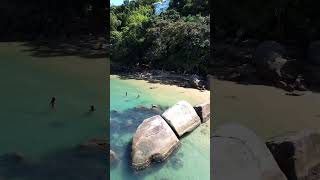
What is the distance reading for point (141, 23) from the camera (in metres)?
9.41

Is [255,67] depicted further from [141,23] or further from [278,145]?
[141,23]

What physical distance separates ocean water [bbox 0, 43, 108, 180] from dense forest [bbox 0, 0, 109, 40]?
12cm

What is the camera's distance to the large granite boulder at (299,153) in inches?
103

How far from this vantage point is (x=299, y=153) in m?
2.61

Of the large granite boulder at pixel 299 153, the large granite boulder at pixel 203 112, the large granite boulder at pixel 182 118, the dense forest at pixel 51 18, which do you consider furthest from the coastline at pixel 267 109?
the large granite boulder at pixel 203 112

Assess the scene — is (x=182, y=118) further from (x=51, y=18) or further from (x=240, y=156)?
(x=51, y=18)

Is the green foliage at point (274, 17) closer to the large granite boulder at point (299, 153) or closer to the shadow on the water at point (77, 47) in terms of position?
the large granite boulder at point (299, 153)

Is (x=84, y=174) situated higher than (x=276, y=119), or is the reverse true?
(x=276, y=119)

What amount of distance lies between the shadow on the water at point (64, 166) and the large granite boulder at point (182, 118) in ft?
15.7

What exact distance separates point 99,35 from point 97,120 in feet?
1.80

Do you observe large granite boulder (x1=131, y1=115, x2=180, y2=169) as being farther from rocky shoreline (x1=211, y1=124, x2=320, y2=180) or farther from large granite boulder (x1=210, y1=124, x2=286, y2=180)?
A: rocky shoreline (x1=211, y1=124, x2=320, y2=180)

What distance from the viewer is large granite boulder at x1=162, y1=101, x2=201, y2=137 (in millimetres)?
7594

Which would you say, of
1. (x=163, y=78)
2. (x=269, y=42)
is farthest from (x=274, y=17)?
(x=163, y=78)

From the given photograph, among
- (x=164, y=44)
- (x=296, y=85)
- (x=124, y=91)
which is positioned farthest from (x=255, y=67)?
(x=164, y=44)
